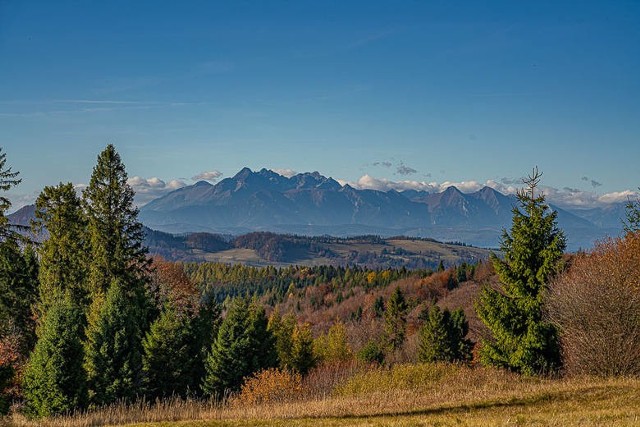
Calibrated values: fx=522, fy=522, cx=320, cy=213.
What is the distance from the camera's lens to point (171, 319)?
40375 millimetres

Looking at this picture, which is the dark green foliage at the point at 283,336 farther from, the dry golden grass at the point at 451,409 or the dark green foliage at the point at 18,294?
the dry golden grass at the point at 451,409

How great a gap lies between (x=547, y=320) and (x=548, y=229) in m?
5.76

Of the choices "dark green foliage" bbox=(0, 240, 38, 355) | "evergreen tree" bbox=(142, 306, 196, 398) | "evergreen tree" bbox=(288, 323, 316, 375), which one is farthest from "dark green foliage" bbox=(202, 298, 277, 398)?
"evergreen tree" bbox=(288, 323, 316, 375)

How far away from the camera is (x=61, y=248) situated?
41656 millimetres

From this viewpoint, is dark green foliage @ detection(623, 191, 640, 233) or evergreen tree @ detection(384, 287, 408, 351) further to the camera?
evergreen tree @ detection(384, 287, 408, 351)

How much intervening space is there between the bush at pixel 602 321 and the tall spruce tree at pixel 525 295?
8.84ft

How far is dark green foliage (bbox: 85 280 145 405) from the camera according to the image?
1385 inches

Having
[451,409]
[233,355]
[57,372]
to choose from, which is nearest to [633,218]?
[451,409]

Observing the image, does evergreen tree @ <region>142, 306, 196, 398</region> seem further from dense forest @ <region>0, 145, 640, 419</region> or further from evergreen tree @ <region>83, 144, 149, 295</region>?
evergreen tree @ <region>83, 144, 149, 295</region>

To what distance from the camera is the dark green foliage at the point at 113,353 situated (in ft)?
115

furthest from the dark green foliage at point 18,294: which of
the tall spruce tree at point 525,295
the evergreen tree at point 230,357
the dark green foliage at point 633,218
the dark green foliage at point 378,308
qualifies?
the dark green foliage at point 378,308

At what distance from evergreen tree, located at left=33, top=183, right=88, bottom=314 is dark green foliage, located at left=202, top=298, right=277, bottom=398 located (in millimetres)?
11456

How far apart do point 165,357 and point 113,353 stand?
4.56 meters

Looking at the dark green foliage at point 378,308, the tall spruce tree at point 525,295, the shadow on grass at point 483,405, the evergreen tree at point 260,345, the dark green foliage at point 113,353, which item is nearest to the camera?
the shadow on grass at point 483,405
